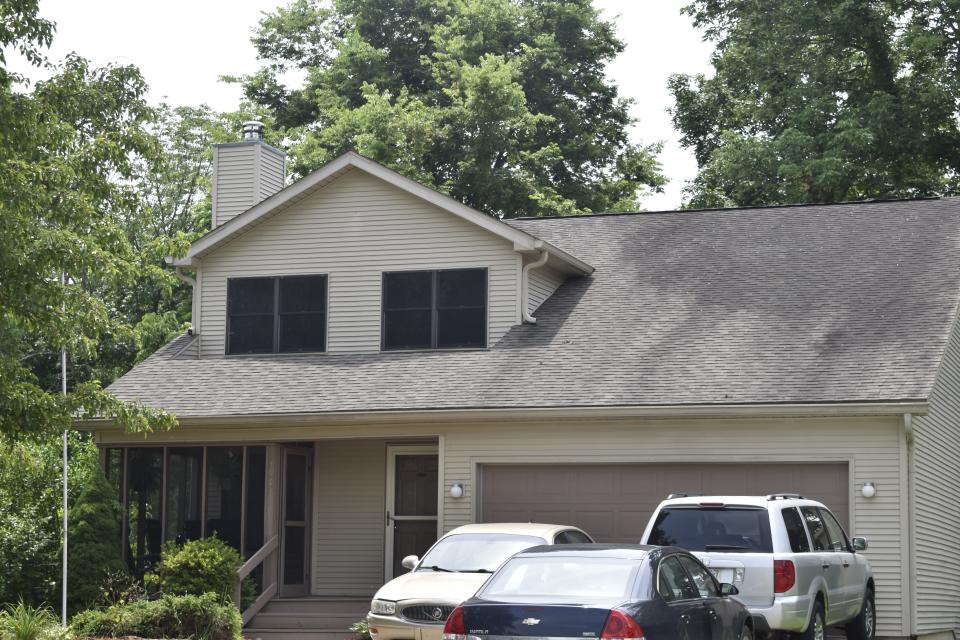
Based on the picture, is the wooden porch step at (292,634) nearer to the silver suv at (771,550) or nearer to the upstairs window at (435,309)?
the upstairs window at (435,309)

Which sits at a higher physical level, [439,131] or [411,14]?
[411,14]

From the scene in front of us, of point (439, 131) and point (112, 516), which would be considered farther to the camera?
point (439, 131)

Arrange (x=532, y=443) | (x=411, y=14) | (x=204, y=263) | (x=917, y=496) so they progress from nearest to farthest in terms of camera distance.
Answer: (x=917, y=496) < (x=532, y=443) < (x=204, y=263) < (x=411, y=14)

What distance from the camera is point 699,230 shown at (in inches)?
953

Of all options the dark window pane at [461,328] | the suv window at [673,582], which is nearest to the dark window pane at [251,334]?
the dark window pane at [461,328]

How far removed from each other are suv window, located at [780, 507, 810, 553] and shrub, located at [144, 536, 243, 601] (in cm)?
841

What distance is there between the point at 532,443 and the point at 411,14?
27952 millimetres

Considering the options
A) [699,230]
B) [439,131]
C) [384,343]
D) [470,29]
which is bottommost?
[384,343]

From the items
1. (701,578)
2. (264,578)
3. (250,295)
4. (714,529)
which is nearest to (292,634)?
(264,578)

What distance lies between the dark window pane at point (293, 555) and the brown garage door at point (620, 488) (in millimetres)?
3517

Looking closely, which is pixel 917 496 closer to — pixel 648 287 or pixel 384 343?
pixel 648 287

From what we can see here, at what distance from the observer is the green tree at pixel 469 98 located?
1449 inches

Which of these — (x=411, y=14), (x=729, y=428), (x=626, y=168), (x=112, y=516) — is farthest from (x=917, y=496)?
(x=411, y=14)

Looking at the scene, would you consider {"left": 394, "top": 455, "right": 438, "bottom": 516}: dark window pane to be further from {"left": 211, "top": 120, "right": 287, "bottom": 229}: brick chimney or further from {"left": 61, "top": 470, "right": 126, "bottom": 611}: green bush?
{"left": 211, "top": 120, "right": 287, "bottom": 229}: brick chimney
